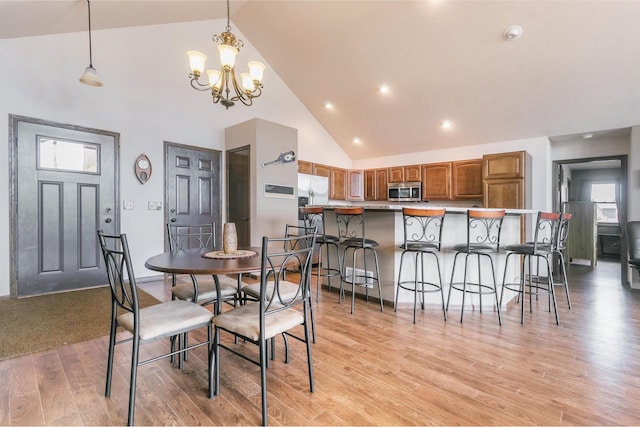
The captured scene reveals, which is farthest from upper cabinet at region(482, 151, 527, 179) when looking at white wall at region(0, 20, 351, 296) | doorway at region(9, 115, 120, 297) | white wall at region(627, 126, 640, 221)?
doorway at region(9, 115, 120, 297)

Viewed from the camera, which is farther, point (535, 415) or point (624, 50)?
point (624, 50)

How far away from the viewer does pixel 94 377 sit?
191 cm

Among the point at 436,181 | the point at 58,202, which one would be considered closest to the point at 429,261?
the point at 436,181

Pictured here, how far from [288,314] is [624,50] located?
454 cm

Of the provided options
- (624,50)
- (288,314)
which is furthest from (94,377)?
(624,50)

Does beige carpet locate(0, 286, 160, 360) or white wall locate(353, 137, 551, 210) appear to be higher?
white wall locate(353, 137, 551, 210)

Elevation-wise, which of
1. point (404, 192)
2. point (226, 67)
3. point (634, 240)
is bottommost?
point (634, 240)

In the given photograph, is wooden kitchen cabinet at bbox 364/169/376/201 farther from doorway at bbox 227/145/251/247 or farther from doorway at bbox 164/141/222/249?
doorway at bbox 164/141/222/249

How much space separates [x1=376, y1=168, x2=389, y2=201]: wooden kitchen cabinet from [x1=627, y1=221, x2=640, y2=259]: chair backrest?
12.4 feet

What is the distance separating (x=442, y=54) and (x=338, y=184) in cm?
333

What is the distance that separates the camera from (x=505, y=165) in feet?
15.8

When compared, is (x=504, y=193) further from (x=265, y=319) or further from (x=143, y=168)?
(x=143, y=168)

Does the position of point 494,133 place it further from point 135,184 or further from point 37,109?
point 37,109

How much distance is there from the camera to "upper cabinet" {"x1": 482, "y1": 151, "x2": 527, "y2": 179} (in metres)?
4.66
